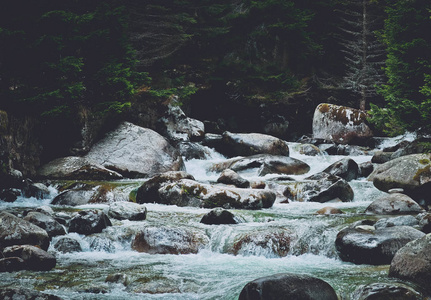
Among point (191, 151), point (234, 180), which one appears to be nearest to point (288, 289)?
point (234, 180)

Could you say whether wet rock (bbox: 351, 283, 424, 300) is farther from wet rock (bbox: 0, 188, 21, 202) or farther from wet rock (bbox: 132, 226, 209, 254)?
wet rock (bbox: 0, 188, 21, 202)

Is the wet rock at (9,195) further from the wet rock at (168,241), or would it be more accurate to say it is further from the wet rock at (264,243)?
the wet rock at (264,243)

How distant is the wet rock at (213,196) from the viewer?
10148mm

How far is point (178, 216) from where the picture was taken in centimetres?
916

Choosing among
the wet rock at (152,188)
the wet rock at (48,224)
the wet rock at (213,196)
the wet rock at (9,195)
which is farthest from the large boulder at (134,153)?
the wet rock at (48,224)

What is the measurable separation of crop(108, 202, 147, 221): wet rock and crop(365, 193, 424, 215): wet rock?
5052 mm

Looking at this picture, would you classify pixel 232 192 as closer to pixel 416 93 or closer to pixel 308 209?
pixel 308 209

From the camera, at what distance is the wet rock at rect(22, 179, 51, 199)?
11227mm

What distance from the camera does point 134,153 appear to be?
15.4 metres

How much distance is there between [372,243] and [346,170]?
773 centimetres

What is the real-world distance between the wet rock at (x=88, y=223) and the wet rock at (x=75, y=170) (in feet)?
18.5

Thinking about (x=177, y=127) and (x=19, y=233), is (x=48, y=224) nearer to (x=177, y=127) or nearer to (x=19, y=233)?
(x=19, y=233)

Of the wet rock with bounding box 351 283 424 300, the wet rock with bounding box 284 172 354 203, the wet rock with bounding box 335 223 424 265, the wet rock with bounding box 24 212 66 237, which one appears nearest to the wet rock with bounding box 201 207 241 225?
the wet rock with bounding box 335 223 424 265

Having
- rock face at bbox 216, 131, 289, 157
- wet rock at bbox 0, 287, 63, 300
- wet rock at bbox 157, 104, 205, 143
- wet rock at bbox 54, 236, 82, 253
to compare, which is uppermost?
wet rock at bbox 157, 104, 205, 143
